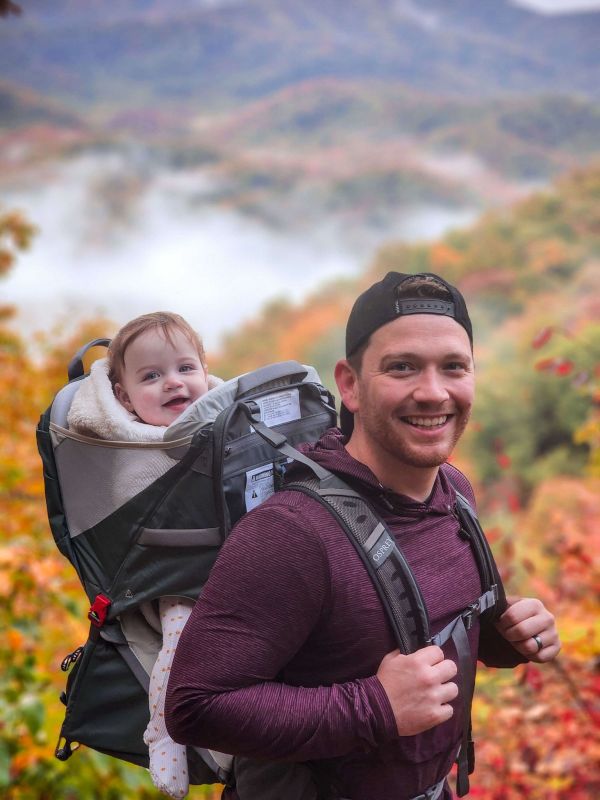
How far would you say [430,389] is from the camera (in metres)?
1.39

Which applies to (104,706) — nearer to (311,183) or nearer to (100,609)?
(100,609)

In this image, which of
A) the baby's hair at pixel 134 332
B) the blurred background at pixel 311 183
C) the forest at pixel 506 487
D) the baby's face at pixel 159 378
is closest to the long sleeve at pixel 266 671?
the baby's face at pixel 159 378

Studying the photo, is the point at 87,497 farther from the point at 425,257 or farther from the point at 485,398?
the point at 425,257

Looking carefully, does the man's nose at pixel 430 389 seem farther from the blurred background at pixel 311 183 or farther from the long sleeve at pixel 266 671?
the blurred background at pixel 311 183

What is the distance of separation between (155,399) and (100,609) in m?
0.47

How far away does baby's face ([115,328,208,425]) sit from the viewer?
169 centimetres

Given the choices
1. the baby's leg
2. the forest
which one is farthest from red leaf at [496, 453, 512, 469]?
the baby's leg

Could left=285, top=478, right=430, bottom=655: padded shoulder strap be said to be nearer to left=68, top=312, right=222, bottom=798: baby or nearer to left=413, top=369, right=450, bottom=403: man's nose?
left=413, top=369, right=450, bottom=403: man's nose

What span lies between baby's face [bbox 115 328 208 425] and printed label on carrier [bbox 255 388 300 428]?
0.21 m

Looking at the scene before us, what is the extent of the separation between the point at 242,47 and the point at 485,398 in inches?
1711

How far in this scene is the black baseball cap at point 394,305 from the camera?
143 centimetres

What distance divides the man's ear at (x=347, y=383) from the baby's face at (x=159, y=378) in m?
0.39

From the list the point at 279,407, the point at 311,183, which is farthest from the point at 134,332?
the point at 311,183

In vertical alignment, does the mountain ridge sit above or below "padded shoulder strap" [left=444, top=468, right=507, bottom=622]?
above
